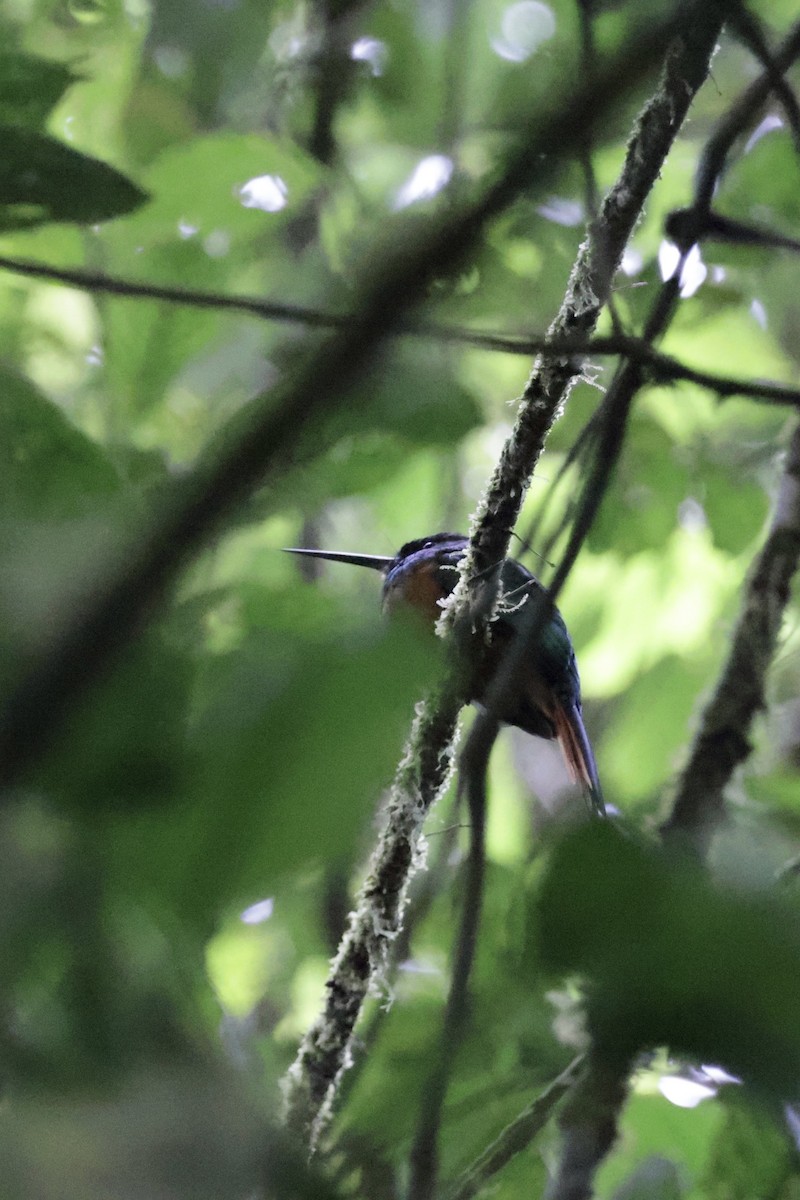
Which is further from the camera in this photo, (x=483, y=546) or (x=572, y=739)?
(x=572, y=739)

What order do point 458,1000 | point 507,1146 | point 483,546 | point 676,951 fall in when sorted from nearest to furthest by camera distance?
point 676,951 < point 458,1000 < point 507,1146 < point 483,546

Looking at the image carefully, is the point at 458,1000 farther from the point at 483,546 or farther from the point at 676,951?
the point at 483,546

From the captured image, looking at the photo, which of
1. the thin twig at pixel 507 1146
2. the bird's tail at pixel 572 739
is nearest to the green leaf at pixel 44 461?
the thin twig at pixel 507 1146

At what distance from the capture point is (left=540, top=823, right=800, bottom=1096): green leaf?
313mm

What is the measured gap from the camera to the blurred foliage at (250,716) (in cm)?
33

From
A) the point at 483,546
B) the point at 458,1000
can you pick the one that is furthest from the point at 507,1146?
the point at 483,546

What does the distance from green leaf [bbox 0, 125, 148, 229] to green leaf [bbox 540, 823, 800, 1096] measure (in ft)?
1.38

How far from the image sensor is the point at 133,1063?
0.36m

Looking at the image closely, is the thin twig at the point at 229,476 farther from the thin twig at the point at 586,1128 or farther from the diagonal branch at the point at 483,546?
the diagonal branch at the point at 483,546

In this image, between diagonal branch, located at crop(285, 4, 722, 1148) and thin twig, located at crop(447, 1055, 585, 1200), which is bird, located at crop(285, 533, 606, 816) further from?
thin twig, located at crop(447, 1055, 585, 1200)

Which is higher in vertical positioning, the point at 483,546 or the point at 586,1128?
the point at 483,546

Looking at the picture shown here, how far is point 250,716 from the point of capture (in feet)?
1.11

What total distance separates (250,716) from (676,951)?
136mm

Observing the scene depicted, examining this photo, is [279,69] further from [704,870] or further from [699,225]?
[704,870]
